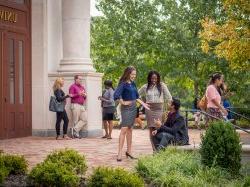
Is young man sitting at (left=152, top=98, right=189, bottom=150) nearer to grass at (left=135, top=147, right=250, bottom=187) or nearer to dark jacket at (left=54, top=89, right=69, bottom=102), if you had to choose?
Result: grass at (left=135, top=147, right=250, bottom=187)

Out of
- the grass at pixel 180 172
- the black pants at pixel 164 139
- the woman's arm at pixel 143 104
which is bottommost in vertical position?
the grass at pixel 180 172

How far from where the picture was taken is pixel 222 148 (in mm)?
9227

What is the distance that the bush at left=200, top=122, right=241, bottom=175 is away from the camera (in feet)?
30.3

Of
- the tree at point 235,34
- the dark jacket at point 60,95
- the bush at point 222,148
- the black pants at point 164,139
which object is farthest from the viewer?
the tree at point 235,34

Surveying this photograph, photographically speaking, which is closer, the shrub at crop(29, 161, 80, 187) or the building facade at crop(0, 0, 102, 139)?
the shrub at crop(29, 161, 80, 187)

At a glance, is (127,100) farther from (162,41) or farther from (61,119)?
(162,41)

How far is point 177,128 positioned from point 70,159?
323 centimetres

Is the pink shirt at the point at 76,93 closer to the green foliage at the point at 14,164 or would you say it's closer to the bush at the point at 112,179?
the green foliage at the point at 14,164

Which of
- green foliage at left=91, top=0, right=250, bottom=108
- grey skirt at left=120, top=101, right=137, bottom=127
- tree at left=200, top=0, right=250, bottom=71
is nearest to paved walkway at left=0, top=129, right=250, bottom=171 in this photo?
grey skirt at left=120, top=101, right=137, bottom=127

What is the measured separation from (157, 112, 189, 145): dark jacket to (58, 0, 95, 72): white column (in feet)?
23.2

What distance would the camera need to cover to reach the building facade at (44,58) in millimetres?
17297

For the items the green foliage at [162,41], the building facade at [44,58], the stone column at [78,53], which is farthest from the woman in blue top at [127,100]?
the green foliage at [162,41]

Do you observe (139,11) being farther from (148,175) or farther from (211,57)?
(148,175)

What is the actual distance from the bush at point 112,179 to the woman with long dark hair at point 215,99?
14.7 ft
